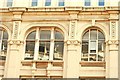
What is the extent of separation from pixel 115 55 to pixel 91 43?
7.04 ft

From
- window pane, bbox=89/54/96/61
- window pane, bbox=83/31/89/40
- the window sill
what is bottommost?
the window sill

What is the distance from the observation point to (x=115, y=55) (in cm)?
2389

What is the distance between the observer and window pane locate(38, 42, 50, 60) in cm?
2484

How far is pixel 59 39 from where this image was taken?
82.7ft

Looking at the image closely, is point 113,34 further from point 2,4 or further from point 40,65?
point 2,4

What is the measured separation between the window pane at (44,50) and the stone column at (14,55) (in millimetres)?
1515

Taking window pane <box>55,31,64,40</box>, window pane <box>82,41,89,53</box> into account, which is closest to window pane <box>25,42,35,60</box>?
window pane <box>55,31,64,40</box>

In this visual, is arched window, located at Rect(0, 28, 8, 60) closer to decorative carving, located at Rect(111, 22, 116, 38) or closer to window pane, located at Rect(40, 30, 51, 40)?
window pane, located at Rect(40, 30, 51, 40)

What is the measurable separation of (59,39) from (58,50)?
846mm

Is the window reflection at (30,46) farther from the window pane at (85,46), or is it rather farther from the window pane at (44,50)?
the window pane at (85,46)

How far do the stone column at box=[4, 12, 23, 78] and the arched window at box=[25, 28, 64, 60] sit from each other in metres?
0.80

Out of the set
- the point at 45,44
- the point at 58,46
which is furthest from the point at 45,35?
the point at 58,46

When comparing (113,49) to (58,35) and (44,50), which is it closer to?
(58,35)

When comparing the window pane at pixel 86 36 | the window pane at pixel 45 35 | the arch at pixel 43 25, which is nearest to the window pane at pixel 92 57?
the window pane at pixel 86 36
